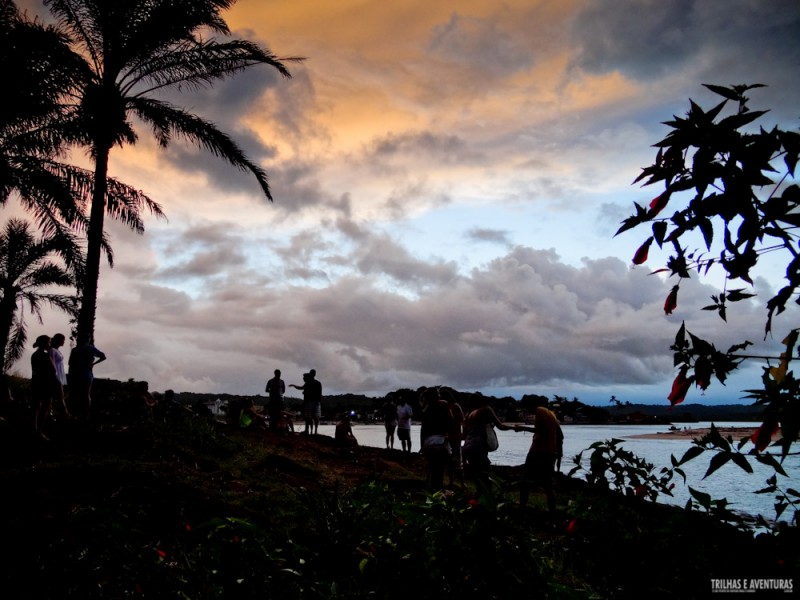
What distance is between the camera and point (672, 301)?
194 cm

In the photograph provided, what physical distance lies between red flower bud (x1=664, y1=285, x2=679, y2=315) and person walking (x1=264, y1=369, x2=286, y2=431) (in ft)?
53.8

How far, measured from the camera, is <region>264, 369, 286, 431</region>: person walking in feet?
57.6

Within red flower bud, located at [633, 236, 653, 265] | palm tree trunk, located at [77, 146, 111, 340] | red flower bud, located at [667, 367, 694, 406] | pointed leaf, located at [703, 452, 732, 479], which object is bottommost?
pointed leaf, located at [703, 452, 732, 479]

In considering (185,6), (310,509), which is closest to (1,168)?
(185,6)

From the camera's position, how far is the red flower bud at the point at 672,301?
1.93m

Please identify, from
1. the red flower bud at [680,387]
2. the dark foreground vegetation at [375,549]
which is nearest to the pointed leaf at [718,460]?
the red flower bud at [680,387]

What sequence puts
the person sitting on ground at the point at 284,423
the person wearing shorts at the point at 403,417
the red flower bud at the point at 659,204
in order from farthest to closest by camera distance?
the person sitting on ground at the point at 284,423 < the person wearing shorts at the point at 403,417 < the red flower bud at the point at 659,204

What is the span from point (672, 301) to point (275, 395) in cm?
1669

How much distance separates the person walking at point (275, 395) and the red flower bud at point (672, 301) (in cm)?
1639

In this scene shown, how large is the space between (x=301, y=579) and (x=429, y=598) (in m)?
0.72

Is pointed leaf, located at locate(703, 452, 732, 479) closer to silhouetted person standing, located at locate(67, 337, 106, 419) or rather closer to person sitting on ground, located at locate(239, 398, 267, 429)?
silhouetted person standing, located at locate(67, 337, 106, 419)

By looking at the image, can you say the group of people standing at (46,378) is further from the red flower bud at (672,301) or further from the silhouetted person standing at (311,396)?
the red flower bud at (672,301)

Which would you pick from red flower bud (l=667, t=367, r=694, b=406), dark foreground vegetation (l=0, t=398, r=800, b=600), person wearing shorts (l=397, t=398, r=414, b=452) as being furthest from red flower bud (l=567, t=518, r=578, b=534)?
person wearing shorts (l=397, t=398, r=414, b=452)

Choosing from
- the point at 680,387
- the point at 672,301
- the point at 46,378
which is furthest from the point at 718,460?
the point at 46,378
